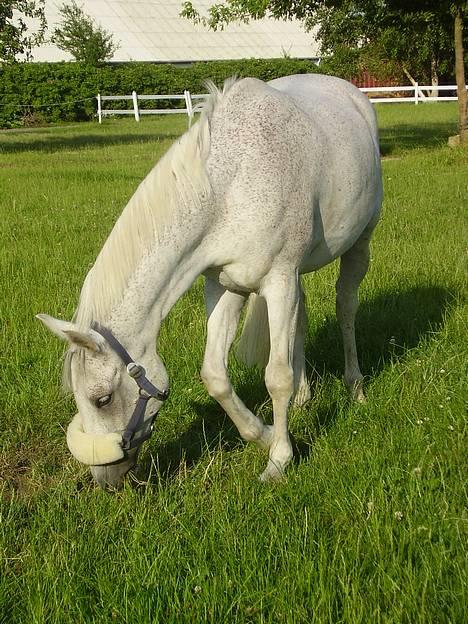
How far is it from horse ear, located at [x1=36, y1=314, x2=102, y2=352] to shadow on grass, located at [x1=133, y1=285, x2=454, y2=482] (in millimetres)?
814

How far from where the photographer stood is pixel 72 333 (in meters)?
2.87

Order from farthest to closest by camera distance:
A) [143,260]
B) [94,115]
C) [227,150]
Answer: [94,115], [227,150], [143,260]

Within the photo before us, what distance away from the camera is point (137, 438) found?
331cm

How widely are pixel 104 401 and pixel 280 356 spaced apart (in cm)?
94

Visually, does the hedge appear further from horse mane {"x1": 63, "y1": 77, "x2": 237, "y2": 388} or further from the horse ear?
the horse ear

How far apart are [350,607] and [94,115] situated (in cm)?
3705

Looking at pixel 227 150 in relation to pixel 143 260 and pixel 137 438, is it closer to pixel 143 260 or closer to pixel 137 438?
pixel 143 260

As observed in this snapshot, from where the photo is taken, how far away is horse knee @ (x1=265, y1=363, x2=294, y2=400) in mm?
3691

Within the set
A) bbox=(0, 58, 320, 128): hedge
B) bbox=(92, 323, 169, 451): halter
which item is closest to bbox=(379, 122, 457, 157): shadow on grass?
bbox=(0, 58, 320, 128): hedge

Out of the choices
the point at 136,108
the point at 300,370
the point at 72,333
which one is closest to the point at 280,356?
the point at 300,370

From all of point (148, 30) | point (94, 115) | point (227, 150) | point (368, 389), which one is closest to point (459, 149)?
point (368, 389)

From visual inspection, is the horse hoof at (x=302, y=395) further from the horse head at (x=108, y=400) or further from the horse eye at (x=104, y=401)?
the horse eye at (x=104, y=401)

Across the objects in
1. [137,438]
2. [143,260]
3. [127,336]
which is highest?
[143,260]

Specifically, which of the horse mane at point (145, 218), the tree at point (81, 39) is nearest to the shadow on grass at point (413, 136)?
the horse mane at point (145, 218)
